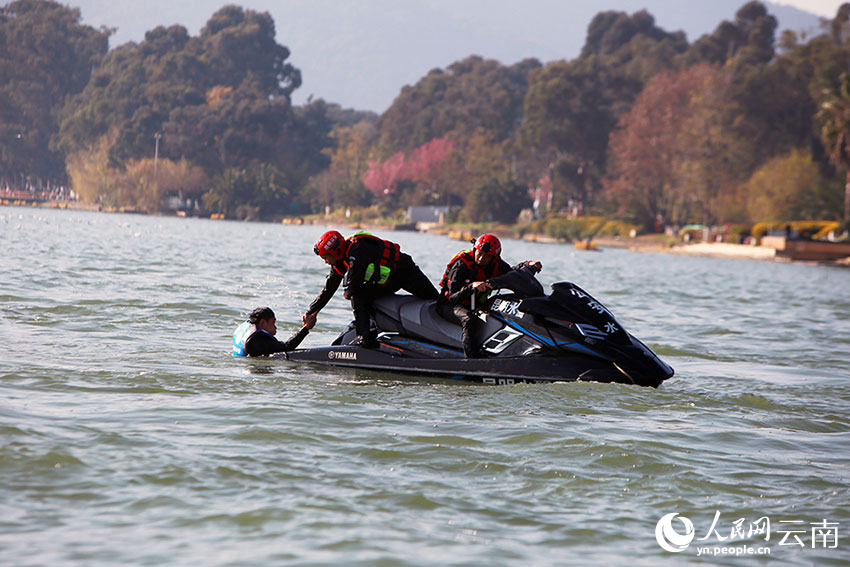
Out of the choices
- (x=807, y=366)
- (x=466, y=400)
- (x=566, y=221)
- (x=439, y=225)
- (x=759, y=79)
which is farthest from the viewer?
(x=439, y=225)

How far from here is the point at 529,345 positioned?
343 inches

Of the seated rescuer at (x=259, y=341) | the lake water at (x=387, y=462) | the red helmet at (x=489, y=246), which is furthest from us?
the seated rescuer at (x=259, y=341)

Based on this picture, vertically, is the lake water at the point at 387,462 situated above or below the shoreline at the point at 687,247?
below

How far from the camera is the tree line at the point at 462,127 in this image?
240 ft

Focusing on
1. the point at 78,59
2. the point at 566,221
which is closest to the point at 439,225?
the point at 566,221

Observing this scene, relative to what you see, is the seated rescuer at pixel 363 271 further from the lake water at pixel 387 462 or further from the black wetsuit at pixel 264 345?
the lake water at pixel 387 462

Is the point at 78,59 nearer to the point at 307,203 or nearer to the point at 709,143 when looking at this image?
the point at 307,203

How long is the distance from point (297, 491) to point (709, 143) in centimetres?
7324

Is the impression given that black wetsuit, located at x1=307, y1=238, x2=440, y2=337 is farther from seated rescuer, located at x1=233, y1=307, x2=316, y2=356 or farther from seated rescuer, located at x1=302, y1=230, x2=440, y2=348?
seated rescuer, located at x1=233, y1=307, x2=316, y2=356

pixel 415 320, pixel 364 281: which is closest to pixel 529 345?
pixel 415 320

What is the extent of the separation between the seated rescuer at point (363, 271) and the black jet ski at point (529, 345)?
1.24ft

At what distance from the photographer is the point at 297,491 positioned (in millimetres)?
5156

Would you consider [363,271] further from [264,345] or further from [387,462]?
[387,462]

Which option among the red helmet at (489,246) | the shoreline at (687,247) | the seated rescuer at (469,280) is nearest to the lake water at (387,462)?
the seated rescuer at (469,280)
